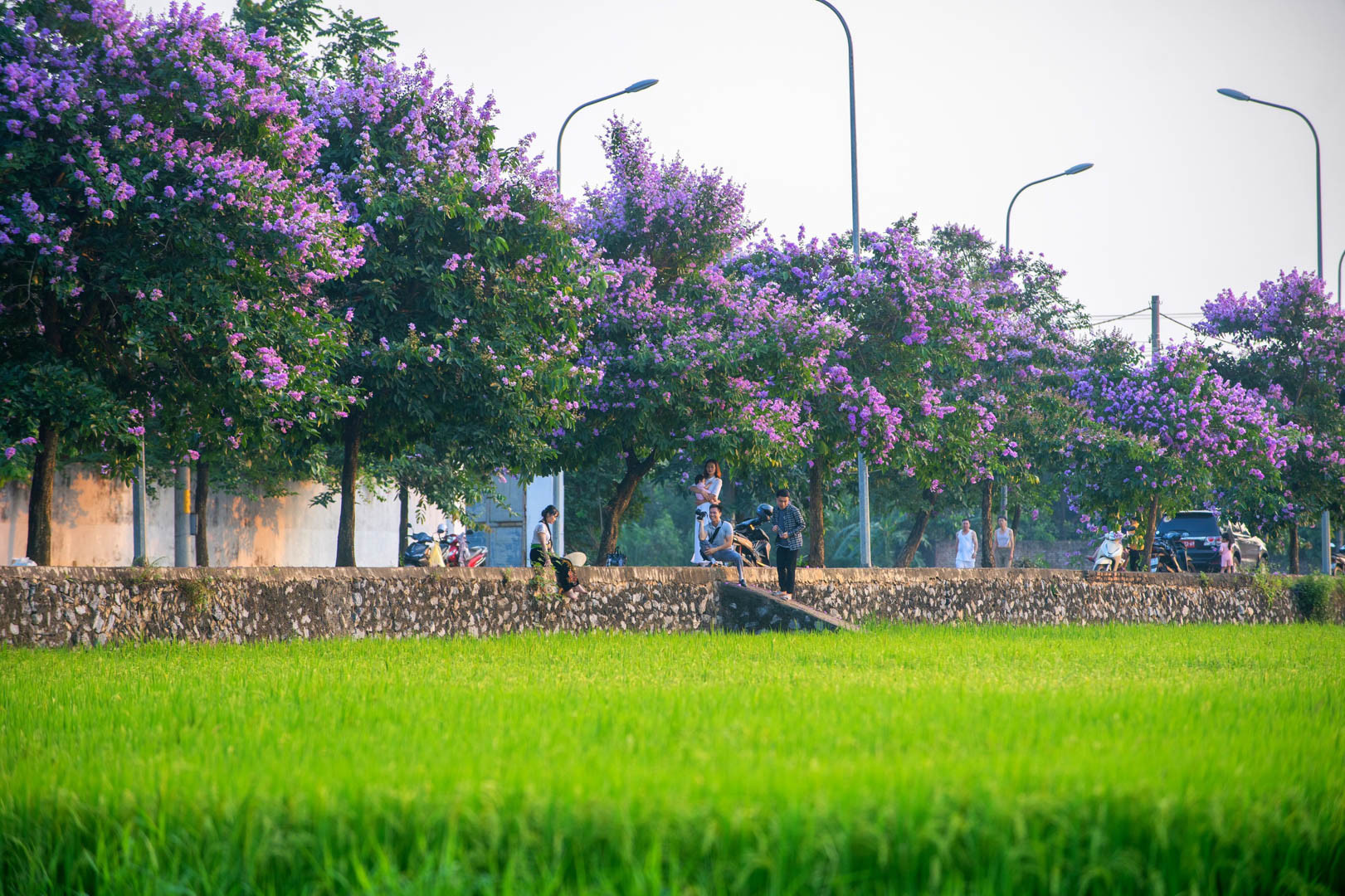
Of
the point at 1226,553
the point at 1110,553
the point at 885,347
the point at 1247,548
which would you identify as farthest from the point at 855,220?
the point at 1247,548

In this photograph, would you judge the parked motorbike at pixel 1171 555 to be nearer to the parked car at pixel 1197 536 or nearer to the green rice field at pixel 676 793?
the parked car at pixel 1197 536

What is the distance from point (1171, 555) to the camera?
28688mm

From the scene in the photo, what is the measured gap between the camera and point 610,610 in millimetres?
14820

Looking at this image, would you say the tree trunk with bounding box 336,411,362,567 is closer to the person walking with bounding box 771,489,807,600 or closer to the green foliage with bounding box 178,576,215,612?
the green foliage with bounding box 178,576,215,612

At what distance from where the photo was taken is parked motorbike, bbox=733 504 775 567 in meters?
17.4

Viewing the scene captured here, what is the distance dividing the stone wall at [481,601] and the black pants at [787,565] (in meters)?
0.47

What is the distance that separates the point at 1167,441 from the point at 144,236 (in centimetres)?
1977

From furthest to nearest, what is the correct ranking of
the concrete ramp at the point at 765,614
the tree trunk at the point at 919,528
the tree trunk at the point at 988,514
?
the tree trunk at the point at 919,528 < the tree trunk at the point at 988,514 < the concrete ramp at the point at 765,614

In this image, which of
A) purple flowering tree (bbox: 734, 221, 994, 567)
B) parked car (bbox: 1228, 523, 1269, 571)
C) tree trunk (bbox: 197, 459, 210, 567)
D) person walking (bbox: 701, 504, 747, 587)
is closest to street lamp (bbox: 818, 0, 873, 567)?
purple flowering tree (bbox: 734, 221, 994, 567)

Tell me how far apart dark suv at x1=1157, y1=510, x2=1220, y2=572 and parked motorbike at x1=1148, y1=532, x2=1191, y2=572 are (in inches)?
3.0

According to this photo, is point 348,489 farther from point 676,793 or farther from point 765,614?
point 676,793

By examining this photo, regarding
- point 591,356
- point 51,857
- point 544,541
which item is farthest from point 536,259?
point 51,857

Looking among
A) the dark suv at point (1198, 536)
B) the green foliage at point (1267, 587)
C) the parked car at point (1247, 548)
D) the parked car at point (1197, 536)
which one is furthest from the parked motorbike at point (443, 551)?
the parked car at point (1247, 548)

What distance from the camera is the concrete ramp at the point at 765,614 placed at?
47.1 feet
